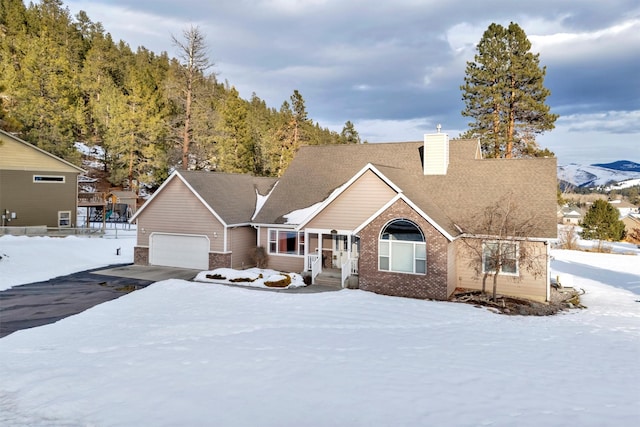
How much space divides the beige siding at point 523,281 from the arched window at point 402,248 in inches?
110

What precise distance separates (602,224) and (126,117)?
62145mm

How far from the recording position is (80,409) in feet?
23.1

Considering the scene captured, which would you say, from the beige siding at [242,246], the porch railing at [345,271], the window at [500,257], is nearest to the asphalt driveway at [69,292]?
the beige siding at [242,246]

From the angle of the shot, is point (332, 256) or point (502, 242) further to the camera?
point (332, 256)

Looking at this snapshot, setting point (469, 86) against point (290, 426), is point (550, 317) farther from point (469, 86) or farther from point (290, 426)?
point (469, 86)

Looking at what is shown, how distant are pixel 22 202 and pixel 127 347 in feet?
98.6

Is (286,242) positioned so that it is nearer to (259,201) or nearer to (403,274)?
(259,201)

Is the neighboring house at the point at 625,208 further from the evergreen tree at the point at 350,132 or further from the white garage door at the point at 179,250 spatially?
the white garage door at the point at 179,250

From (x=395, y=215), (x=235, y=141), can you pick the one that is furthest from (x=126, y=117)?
(x=395, y=215)

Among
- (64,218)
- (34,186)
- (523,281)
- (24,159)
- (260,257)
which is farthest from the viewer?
(64,218)

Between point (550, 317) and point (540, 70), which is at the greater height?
point (540, 70)

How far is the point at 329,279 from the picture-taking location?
61.4ft

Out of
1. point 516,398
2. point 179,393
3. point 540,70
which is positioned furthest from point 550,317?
point 540,70

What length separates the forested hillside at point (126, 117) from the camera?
44.1 metres
